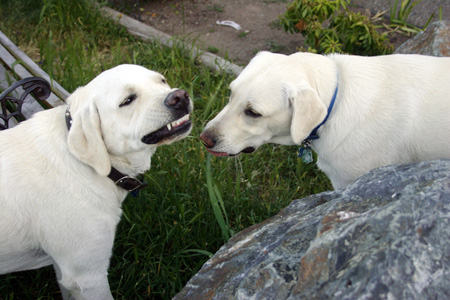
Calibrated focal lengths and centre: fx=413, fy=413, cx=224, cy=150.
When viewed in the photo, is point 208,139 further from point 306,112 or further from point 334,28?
point 334,28

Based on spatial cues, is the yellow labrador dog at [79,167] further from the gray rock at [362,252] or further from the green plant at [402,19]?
the green plant at [402,19]

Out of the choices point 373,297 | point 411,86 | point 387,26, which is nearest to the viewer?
point 373,297

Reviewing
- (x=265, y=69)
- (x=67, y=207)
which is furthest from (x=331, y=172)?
(x=67, y=207)

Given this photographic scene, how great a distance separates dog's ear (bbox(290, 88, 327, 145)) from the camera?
7.78ft

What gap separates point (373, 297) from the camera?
1.21 meters

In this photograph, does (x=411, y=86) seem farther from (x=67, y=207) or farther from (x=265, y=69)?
(x=67, y=207)

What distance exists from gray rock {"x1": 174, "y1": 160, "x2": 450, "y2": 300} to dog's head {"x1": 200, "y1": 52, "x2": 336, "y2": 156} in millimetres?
605

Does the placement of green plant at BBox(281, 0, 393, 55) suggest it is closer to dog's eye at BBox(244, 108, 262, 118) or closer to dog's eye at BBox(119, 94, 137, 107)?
dog's eye at BBox(244, 108, 262, 118)

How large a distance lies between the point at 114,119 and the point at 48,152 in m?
0.40

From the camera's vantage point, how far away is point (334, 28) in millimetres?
4324

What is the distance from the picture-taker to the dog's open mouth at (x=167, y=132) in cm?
223

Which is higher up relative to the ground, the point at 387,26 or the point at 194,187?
the point at 387,26

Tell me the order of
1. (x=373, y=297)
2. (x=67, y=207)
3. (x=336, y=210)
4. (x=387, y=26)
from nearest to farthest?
(x=373, y=297), (x=336, y=210), (x=67, y=207), (x=387, y=26)

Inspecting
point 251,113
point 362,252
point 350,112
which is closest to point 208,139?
point 251,113
